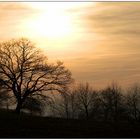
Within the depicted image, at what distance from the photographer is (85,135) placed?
121 feet

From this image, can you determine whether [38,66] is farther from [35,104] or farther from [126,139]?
[126,139]

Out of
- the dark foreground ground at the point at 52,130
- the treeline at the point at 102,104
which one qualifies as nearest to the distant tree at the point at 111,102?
the treeline at the point at 102,104

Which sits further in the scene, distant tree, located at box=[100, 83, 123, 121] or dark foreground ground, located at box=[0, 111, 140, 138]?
distant tree, located at box=[100, 83, 123, 121]

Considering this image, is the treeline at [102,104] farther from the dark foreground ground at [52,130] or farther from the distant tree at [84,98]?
the dark foreground ground at [52,130]

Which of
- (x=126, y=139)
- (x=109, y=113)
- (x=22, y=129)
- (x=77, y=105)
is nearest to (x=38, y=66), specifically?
(x=22, y=129)

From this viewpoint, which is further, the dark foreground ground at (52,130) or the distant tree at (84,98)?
the distant tree at (84,98)

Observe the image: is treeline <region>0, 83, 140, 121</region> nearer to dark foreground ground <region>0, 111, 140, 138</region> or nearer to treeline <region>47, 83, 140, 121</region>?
treeline <region>47, 83, 140, 121</region>

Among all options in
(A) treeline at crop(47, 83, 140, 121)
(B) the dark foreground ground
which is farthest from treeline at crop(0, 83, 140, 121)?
(B) the dark foreground ground

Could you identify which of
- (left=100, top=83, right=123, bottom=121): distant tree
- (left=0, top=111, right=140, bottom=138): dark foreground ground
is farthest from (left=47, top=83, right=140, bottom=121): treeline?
(left=0, top=111, right=140, bottom=138): dark foreground ground

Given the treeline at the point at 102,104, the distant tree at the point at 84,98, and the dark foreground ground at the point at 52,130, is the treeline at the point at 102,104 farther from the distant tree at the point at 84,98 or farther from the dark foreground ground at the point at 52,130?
the dark foreground ground at the point at 52,130

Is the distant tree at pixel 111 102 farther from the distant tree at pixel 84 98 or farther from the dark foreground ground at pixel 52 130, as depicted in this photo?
the dark foreground ground at pixel 52 130

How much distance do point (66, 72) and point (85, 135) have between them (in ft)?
87.5

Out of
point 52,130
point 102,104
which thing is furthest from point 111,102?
point 52,130

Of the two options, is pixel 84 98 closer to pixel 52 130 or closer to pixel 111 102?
pixel 111 102
